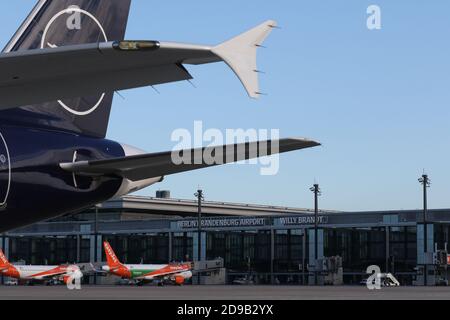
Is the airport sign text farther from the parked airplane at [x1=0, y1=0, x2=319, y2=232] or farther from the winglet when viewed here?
the winglet

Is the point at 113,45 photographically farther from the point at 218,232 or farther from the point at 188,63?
the point at 218,232

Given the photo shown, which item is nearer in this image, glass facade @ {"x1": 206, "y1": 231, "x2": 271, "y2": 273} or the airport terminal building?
the airport terminal building

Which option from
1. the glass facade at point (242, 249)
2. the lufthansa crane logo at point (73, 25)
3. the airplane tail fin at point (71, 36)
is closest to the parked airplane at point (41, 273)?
the glass facade at point (242, 249)

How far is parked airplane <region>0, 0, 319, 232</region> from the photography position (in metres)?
10.2

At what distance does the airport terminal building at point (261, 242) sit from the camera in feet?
407

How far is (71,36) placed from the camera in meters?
19.3

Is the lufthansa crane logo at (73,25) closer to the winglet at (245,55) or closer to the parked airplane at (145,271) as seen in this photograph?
the winglet at (245,55)

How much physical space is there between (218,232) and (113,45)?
136 meters

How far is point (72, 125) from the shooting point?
19.4m

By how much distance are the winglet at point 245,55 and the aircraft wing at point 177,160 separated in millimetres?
4869

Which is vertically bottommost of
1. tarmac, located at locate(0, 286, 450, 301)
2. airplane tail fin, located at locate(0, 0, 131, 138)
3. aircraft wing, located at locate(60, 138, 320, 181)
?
tarmac, located at locate(0, 286, 450, 301)

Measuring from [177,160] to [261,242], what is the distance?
431 feet

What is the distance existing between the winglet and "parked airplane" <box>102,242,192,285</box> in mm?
102234

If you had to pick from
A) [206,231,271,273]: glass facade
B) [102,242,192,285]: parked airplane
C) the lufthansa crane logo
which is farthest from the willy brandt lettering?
the lufthansa crane logo
